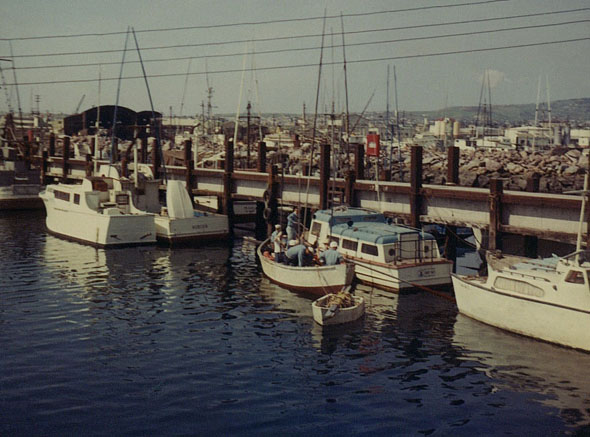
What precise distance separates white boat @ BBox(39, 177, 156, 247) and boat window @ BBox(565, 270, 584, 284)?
95.9ft

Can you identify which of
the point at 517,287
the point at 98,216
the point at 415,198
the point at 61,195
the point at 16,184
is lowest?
the point at 517,287

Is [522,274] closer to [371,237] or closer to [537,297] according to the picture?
[537,297]

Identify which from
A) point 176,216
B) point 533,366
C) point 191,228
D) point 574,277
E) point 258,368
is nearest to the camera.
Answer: point 258,368

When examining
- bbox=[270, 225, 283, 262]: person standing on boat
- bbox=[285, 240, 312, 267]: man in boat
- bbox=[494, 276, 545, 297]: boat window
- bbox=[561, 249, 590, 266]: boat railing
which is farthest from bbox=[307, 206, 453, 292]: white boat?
bbox=[561, 249, 590, 266]: boat railing

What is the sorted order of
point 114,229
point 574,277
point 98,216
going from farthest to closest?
1. point 98,216
2. point 114,229
3. point 574,277

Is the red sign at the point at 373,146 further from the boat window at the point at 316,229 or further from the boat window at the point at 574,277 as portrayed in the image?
the boat window at the point at 574,277

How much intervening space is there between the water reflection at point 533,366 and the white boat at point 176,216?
2459 cm

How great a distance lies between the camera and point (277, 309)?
2947 cm

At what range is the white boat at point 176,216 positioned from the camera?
45.9m

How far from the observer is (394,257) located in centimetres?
3219

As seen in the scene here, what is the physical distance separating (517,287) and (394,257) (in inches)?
315

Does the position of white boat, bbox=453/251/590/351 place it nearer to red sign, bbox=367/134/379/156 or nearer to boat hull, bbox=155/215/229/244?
red sign, bbox=367/134/379/156

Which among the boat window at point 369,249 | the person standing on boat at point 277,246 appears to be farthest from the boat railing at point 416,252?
the person standing on boat at point 277,246

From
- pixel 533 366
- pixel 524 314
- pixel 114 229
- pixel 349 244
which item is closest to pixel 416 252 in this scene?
pixel 349 244
